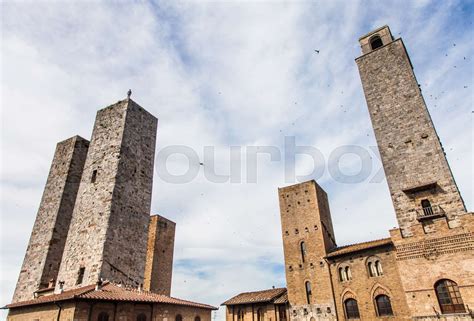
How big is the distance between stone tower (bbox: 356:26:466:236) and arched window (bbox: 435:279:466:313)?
124 inches

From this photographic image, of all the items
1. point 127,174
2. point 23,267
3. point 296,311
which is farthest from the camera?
point 296,311

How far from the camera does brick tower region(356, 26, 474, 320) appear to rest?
16844 mm

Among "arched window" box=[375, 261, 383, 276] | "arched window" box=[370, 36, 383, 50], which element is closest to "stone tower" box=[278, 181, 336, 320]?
"arched window" box=[375, 261, 383, 276]

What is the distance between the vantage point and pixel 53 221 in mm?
22688

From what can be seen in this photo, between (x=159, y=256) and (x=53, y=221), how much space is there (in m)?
9.66

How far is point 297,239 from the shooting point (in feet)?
89.2

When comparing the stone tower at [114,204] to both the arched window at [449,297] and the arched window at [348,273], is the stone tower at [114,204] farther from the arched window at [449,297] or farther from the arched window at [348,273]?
the arched window at [449,297]

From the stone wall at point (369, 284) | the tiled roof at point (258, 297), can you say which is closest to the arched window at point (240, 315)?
the tiled roof at point (258, 297)

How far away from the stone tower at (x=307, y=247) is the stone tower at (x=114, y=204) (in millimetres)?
12404

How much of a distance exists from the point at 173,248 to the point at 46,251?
11.5 m

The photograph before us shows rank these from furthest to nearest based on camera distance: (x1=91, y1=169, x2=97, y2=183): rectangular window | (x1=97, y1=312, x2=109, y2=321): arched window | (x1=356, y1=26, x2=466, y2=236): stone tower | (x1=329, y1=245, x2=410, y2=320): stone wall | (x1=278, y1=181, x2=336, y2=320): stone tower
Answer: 1. (x1=278, y1=181, x2=336, y2=320): stone tower
2. (x1=91, y1=169, x2=97, y2=183): rectangular window
3. (x1=329, y1=245, x2=410, y2=320): stone wall
4. (x1=356, y1=26, x2=466, y2=236): stone tower
5. (x1=97, y1=312, x2=109, y2=321): arched window

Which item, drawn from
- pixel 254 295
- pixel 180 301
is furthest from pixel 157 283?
pixel 180 301

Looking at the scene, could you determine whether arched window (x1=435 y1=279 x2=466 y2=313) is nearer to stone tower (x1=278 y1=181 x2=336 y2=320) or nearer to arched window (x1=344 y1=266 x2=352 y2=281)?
arched window (x1=344 y1=266 x2=352 y2=281)

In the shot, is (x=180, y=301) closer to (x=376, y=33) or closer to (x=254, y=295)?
(x=254, y=295)
